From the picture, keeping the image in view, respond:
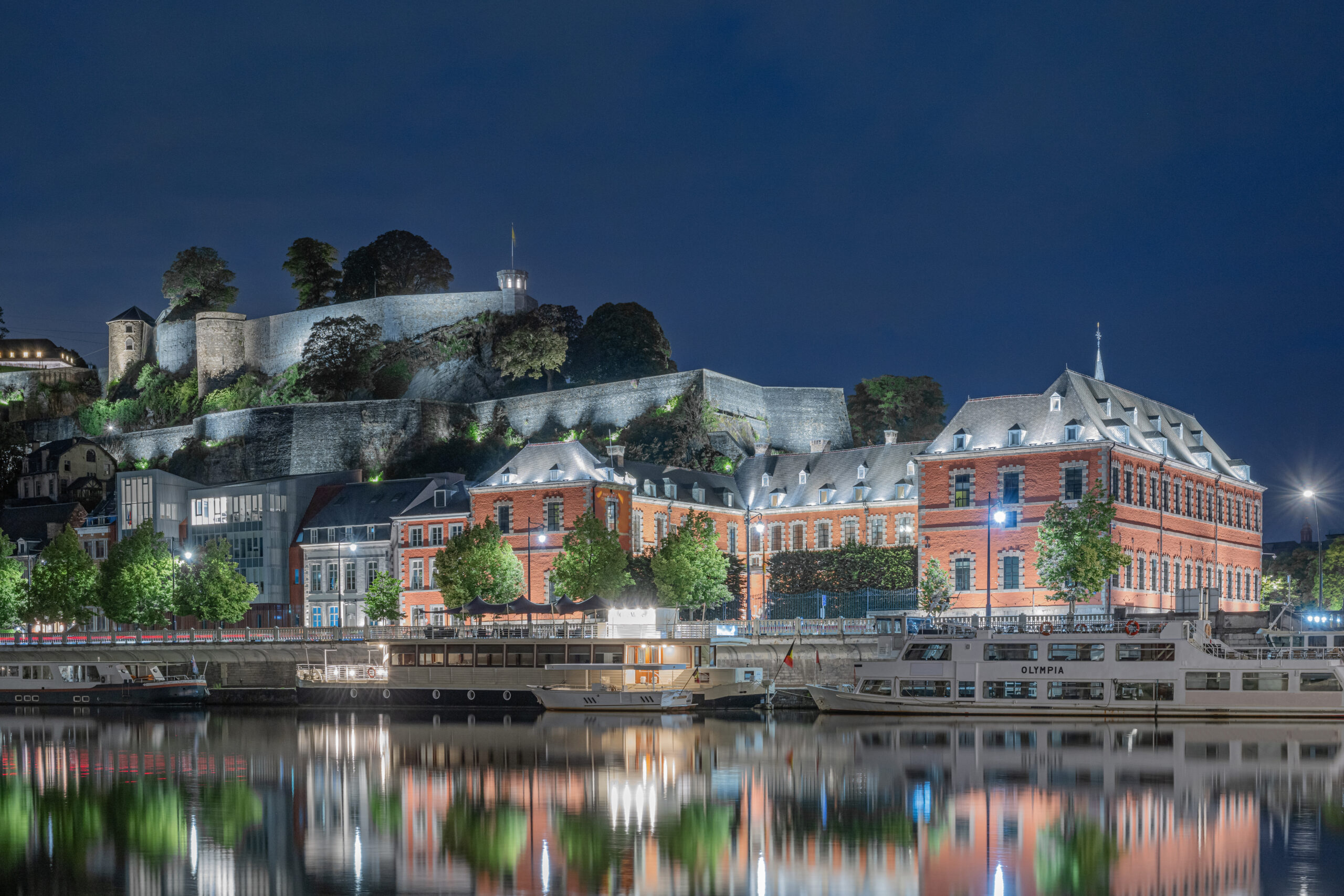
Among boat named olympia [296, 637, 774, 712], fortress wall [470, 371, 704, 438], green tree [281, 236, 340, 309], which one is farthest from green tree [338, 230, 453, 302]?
boat named olympia [296, 637, 774, 712]

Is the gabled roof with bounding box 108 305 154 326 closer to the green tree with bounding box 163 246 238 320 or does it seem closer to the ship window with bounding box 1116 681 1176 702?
the green tree with bounding box 163 246 238 320

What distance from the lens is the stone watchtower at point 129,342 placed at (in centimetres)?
12700

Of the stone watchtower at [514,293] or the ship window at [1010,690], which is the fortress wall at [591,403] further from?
the ship window at [1010,690]

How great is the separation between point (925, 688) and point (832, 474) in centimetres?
2484

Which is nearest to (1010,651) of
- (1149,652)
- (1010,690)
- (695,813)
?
(1010,690)

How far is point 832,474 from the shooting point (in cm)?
7112

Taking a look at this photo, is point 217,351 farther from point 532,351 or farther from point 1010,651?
point 1010,651

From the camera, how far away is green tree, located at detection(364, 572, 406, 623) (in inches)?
2721

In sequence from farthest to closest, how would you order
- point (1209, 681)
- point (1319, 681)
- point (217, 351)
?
point (217, 351)
point (1209, 681)
point (1319, 681)

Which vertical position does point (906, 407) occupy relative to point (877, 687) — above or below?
above

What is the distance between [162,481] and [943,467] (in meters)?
44.8

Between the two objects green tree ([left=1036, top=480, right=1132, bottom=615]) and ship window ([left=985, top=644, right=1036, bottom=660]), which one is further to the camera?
green tree ([left=1036, top=480, right=1132, bottom=615])

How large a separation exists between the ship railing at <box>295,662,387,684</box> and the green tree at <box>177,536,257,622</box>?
523 inches

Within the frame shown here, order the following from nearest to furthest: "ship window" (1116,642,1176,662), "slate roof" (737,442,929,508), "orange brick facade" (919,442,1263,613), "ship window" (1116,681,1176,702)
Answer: "ship window" (1116,642,1176,662), "ship window" (1116,681,1176,702), "orange brick facade" (919,442,1263,613), "slate roof" (737,442,929,508)
